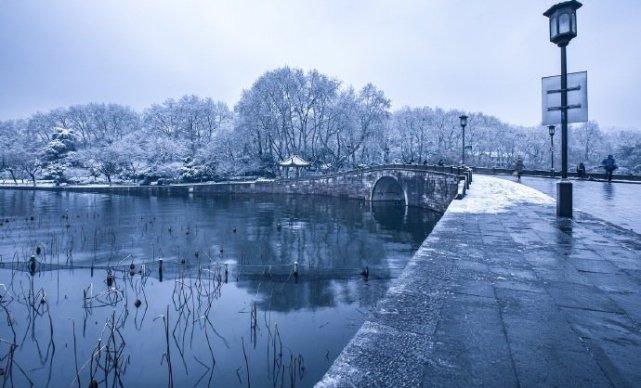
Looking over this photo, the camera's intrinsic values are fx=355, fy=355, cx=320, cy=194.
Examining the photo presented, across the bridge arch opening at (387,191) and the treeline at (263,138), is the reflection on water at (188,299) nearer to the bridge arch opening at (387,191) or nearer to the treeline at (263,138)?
the bridge arch opening at (387,191)

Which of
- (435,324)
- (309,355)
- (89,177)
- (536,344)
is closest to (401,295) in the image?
(435,324)

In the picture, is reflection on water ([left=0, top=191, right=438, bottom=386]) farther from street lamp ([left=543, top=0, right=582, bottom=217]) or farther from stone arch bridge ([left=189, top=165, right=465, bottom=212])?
street lamp ([left=543, top=0, right=582, bottom=217])

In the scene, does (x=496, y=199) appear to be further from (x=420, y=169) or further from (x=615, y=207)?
(x=420, y=169)

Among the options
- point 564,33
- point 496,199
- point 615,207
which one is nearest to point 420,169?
point 496,199

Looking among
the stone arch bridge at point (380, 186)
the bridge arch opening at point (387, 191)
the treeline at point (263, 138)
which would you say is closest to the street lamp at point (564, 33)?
the stone arch bridge at point (380, 186)

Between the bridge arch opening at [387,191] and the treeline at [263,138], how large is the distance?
4278mm

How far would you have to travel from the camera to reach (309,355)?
7.25 metres

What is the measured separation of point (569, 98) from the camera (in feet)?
27.0

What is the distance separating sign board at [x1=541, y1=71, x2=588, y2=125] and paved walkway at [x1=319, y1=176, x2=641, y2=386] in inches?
128

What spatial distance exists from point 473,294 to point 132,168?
62.4m

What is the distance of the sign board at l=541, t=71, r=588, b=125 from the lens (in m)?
8.05

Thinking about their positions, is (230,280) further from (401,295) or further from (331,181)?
(331,181)

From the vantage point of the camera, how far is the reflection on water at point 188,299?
6719 mm

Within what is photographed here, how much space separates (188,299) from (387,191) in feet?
101
